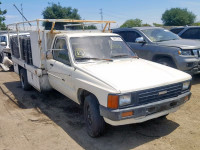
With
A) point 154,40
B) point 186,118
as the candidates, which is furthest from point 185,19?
point 186,118

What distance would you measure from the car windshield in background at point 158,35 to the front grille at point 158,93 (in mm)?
4020

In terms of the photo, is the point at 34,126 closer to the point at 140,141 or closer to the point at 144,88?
the point at 140,141

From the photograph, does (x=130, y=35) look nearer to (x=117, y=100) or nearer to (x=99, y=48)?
(x=99, y=48)

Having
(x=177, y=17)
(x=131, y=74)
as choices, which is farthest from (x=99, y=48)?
(x=177, y=17)

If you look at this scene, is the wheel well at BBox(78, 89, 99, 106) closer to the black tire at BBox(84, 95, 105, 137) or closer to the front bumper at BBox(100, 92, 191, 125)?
the black tire at BBox(84, 95, 105, 137)

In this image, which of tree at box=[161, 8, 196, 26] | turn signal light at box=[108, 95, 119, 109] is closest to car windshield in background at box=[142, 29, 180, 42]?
turn signal light at box=[108, 95, 119, 109]

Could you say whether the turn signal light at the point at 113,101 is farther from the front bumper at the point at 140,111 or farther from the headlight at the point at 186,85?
the headlight at the point at 186,85

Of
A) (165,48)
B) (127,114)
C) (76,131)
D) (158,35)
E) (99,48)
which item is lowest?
(76,131)

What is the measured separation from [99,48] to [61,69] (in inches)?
36.3

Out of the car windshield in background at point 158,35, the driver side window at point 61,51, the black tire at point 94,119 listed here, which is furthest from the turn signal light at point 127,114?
the car windshield in background at point 158,35

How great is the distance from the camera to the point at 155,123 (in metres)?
4.29

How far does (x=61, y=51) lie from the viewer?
15.4 feet

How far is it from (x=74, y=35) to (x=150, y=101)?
2227mm

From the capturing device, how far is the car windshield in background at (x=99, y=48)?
433 centimetres
